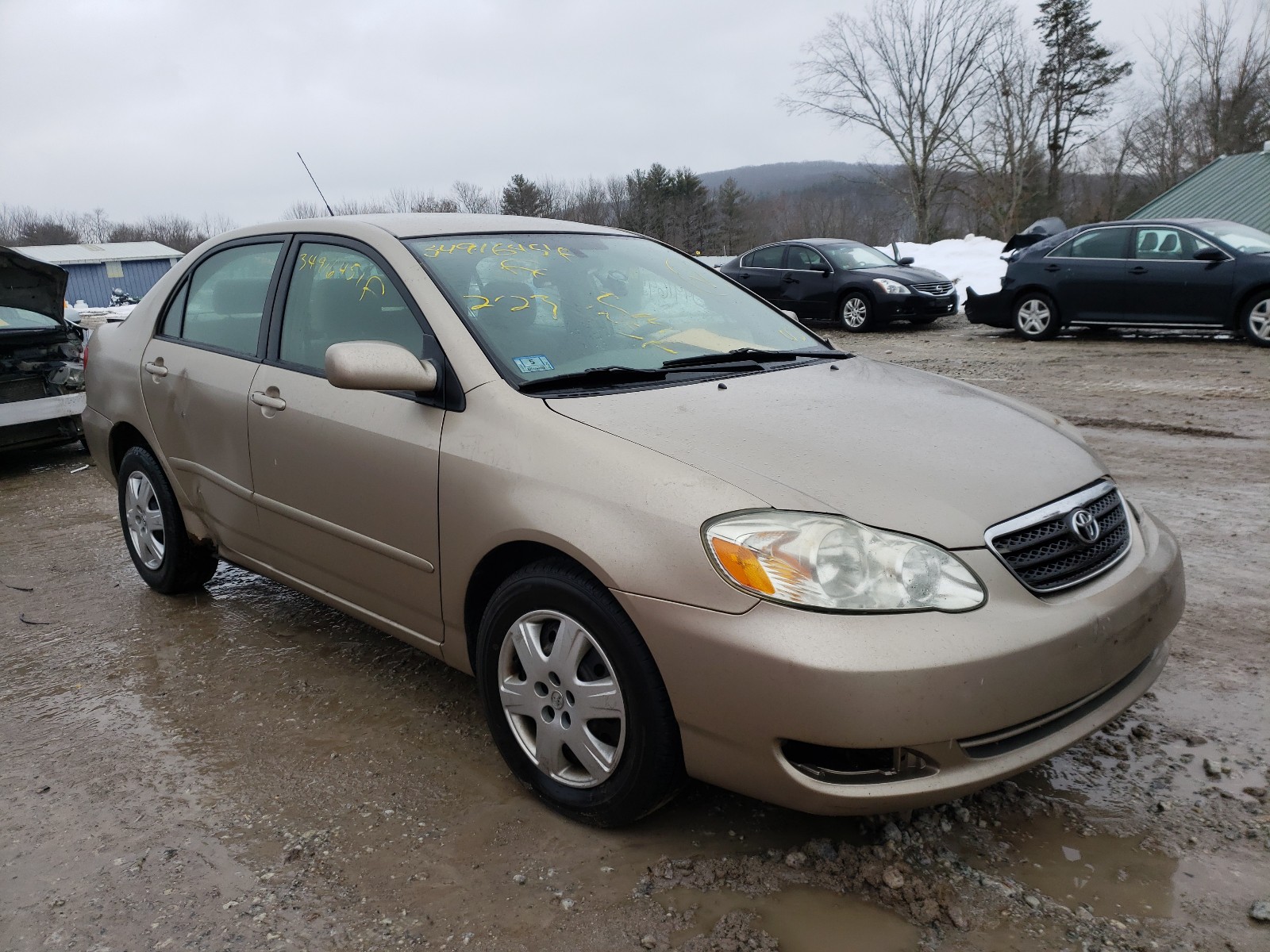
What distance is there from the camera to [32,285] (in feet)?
26.9

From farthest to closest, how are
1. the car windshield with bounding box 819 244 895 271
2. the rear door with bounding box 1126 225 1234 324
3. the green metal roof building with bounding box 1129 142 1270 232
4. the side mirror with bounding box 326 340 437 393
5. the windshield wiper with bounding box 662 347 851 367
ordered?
the green metal roof building with bounding box 1129 142 1270 232 → the car windshield with bounding box 819 244 895 271 → the rear door with bounding box 1126 225 1234 324 → the windshield wiper with bounding box 662 347 851 367 → the side mirror with bounding box 326 340 437 393

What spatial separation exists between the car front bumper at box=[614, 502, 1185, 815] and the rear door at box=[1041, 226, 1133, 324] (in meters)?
11.0

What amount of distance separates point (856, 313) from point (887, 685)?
12976mm

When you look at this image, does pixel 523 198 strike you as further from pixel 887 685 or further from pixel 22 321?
pixel 887 685

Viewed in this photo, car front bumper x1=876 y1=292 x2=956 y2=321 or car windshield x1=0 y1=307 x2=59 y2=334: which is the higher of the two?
car front bumper x1=876 y1=292 x2=956 y2=321

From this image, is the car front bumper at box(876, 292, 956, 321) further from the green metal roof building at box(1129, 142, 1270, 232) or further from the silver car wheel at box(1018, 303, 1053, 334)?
the green metal roof building at box(1129, 142, 1270, 232)

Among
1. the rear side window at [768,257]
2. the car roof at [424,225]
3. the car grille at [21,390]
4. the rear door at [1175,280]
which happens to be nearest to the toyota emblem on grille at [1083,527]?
the car roof at [424,225]

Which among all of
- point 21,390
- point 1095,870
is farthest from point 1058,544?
point 21,390

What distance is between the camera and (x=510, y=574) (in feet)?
8.68

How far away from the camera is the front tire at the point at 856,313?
14164 millimetres

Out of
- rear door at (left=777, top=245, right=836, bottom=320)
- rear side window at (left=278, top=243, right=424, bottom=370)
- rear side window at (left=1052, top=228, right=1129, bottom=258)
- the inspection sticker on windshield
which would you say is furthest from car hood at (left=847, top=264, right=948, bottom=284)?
the inspection sticker on windshield

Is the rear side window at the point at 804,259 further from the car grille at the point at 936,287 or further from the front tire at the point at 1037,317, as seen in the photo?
the front tire at the point at 1037,317

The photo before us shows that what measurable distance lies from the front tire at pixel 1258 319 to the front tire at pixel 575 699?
36.5 ft

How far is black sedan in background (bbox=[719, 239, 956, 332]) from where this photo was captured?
14.0 m
